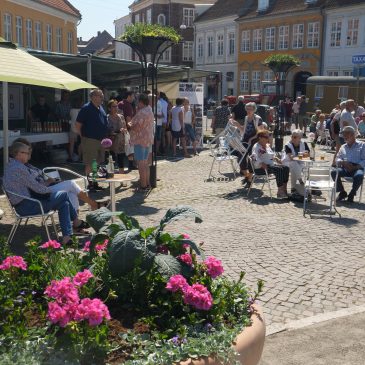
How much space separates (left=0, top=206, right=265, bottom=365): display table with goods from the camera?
266 cm

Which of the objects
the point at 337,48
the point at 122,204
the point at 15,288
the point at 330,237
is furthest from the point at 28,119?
the point at 337,48

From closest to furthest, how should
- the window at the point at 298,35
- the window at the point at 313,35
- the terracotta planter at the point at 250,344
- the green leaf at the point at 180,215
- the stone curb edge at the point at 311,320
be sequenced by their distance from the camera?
the terracotta planter at the point at 250,344, the green leaf at the point at 180,215, the stone curb edge at the point at 311,320, the window at the point at 313,35, the window at the point at 298,35

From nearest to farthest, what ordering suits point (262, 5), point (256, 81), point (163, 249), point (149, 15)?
point (163, 249) → point (262, 5) → point (256, 81) → point (149, 15)

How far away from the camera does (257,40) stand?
50.2 m

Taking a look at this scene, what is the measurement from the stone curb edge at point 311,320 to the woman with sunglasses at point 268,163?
4.76m

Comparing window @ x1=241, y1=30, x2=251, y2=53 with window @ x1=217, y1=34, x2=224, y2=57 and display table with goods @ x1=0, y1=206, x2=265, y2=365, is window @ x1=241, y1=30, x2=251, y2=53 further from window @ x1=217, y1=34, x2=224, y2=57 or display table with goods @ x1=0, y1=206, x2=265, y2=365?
display table with goods @ x1=0, y1=206, x2=265, y2=365

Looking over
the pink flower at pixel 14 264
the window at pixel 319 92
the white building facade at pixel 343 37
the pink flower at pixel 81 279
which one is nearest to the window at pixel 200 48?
the white building facade at pixel 343 37

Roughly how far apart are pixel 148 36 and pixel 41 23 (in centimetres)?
2655

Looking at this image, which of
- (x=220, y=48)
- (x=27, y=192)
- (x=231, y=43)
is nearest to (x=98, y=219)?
(x=27, y=192)

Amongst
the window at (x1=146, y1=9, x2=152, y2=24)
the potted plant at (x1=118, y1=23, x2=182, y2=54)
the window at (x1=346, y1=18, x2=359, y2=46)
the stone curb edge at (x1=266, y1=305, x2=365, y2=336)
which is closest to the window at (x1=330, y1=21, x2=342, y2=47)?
the window at (x1=346, y1=18, x2=359, y2=46)

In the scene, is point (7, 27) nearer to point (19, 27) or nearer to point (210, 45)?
point (19, 27)

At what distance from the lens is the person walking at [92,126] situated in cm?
923

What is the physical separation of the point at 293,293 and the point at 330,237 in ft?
7.30

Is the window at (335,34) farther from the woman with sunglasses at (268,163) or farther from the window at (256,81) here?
the woman with sunglasses at (268,163)
